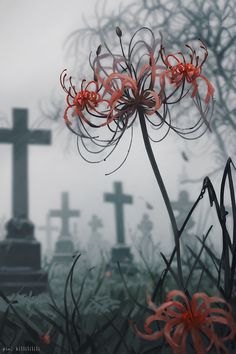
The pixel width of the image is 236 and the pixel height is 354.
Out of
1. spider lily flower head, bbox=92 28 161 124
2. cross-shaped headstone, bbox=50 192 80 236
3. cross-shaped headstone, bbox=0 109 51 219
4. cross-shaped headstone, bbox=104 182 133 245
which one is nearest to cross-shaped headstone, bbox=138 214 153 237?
cross-shaped headstone, bbox=50 192 80 236

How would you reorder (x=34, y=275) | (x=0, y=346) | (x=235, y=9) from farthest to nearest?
(x=235, y=9) → (x=34, y=275) → (x=0, y=346)

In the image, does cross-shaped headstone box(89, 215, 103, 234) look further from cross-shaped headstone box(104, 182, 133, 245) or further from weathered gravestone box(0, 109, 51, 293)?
weathered gravestone box(0, 109, 51, 293)

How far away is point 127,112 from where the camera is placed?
1.17 metres

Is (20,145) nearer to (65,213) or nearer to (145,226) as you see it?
(65,213)

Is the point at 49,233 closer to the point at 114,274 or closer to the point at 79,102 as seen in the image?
the point at 114,274

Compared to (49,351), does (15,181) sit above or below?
above

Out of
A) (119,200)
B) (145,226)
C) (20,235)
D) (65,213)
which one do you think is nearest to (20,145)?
(20,235)

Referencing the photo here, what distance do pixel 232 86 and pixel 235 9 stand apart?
86 centimetres

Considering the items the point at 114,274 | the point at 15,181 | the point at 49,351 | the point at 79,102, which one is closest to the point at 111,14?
the point at 15,181

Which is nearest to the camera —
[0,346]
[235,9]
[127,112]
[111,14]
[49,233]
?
[127,112]

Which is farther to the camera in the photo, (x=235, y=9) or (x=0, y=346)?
(x=235, y=9)

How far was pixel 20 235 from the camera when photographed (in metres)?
3.79

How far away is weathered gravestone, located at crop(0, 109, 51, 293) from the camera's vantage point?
3.50 metres

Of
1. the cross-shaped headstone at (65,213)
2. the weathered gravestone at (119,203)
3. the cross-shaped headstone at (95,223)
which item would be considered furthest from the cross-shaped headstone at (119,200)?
the cross-shaped headstone at (95,223)
